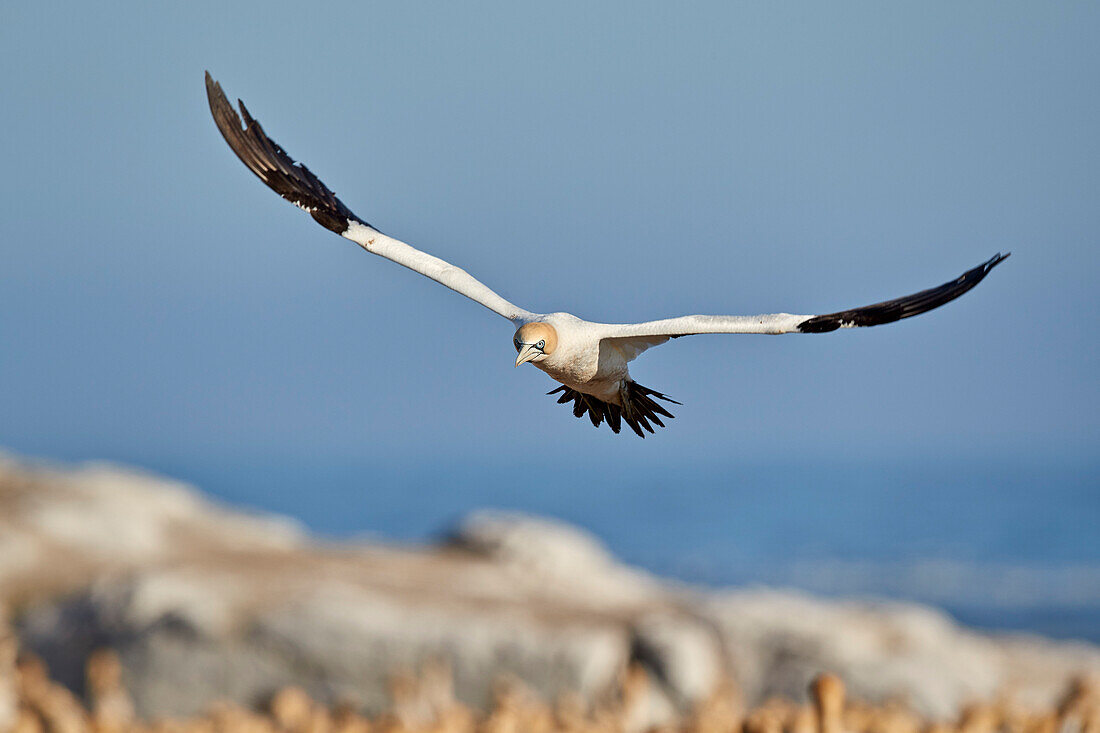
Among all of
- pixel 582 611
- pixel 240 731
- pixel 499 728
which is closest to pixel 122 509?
pixel 582 611

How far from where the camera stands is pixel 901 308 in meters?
4.38

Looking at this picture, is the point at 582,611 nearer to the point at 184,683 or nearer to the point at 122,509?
the point at 184,683

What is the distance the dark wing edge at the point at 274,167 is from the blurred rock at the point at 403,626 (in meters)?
5.76

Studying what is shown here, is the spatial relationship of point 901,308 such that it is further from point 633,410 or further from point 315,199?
point 315,199

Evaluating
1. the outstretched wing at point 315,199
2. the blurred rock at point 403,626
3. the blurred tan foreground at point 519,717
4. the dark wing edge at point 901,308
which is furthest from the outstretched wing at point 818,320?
the blurred rock at point 403,626

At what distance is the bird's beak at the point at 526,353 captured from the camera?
4.34 m

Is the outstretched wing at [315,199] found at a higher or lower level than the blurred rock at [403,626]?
higher

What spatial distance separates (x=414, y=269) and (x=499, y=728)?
11.6ft

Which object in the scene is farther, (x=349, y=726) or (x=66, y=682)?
(x=66, y=682)

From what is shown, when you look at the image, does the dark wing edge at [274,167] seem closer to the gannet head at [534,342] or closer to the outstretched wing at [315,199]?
the outstretched wing at [315,199]

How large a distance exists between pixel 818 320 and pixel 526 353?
1.06 meters

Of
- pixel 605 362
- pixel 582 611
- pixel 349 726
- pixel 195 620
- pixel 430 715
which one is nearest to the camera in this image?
pixel 605 362

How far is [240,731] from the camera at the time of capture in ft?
27.0

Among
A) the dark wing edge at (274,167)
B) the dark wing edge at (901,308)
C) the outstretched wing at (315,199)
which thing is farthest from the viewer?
the dark wing edge at (274,167)
